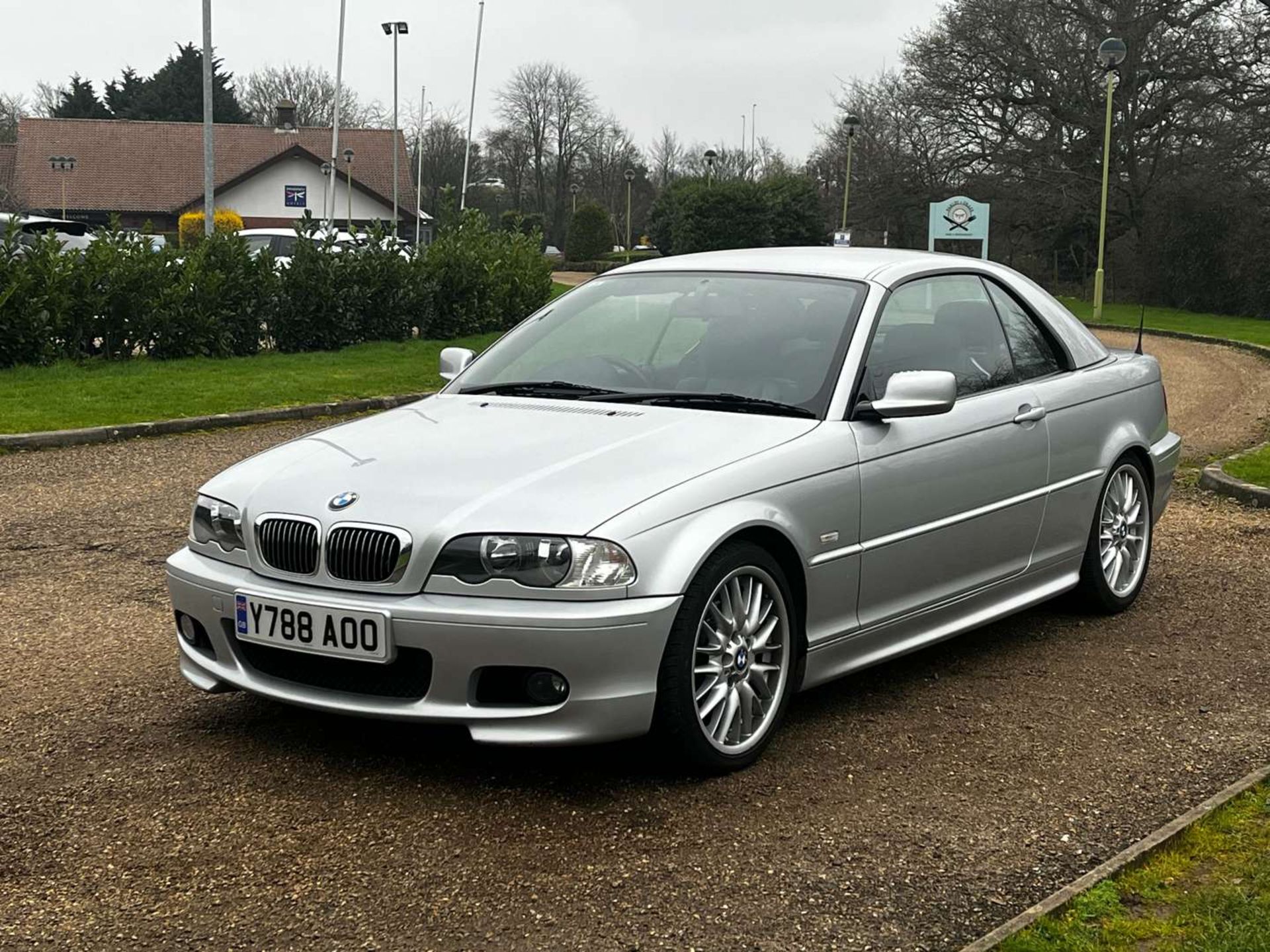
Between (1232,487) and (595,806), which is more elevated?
(1232,487)

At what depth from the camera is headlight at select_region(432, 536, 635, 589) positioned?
426 cm

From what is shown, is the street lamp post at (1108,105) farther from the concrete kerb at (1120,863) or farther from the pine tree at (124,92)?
the pine tree at (124,92)

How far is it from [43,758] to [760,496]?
2.36 metres

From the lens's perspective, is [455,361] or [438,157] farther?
[438,157]

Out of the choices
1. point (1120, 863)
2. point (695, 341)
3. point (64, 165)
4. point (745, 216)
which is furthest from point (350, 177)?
point (1120, 863)

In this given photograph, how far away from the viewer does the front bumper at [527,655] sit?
4219 millimetres

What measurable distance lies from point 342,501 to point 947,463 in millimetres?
2213

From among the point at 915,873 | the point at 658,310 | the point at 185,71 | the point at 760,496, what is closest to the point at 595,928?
the point at 915,873

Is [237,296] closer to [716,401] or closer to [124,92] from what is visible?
[716,401]

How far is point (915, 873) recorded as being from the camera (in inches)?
157

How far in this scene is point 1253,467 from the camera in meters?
10.9

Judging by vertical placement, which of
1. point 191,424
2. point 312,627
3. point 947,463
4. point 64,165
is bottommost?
point 191,424

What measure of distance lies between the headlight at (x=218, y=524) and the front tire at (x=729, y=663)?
1.40 meters

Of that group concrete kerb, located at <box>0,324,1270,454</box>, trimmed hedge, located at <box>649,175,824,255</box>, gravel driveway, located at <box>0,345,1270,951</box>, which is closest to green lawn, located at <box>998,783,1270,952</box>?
gravel driveway, located at <box>0,345,1270,951</box>
